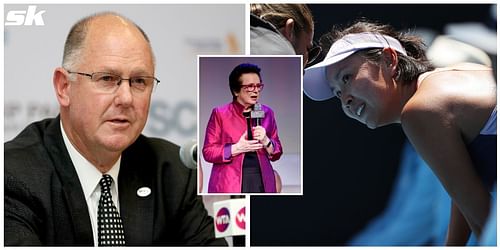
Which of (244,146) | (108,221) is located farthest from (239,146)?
(108,221)

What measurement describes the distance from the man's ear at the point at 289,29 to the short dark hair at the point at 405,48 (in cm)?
24

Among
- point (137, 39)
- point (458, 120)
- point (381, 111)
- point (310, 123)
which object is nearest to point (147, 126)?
point (137, 39)

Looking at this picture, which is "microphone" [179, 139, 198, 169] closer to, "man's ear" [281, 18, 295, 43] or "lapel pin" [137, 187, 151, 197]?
"lapel pin" [137, 187, 151, 197]

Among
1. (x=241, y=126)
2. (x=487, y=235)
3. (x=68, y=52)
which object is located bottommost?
(x=487, y=235)

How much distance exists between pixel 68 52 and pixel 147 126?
1.87 feet

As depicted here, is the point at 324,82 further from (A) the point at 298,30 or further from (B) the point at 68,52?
(B) the point at 68,52

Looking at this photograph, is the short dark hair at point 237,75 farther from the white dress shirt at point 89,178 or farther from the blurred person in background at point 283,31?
the white dress shirt at point 89,178

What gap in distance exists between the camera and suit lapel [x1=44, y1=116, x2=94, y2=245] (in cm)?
543

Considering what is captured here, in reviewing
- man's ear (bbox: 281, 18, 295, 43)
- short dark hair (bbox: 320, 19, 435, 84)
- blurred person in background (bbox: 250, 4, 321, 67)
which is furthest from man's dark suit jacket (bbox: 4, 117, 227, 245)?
short dark hair (bbox: 320, 19, 435, 84)

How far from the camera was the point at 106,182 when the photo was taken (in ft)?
18.1

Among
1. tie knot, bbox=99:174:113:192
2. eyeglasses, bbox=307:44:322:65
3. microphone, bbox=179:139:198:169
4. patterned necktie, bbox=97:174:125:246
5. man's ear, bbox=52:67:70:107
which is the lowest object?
patterned necktie, bbox=97:174:125:246

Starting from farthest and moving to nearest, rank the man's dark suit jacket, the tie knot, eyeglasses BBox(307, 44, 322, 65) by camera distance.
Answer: eyeglasses BBox(307, 44, 322, 65), the tie knot, the man's dark suit jacket

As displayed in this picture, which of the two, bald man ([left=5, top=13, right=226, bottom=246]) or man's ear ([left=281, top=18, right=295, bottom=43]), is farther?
man's ear ([left=281, top=18, right=295, bottom=43])

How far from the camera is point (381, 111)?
568cm
